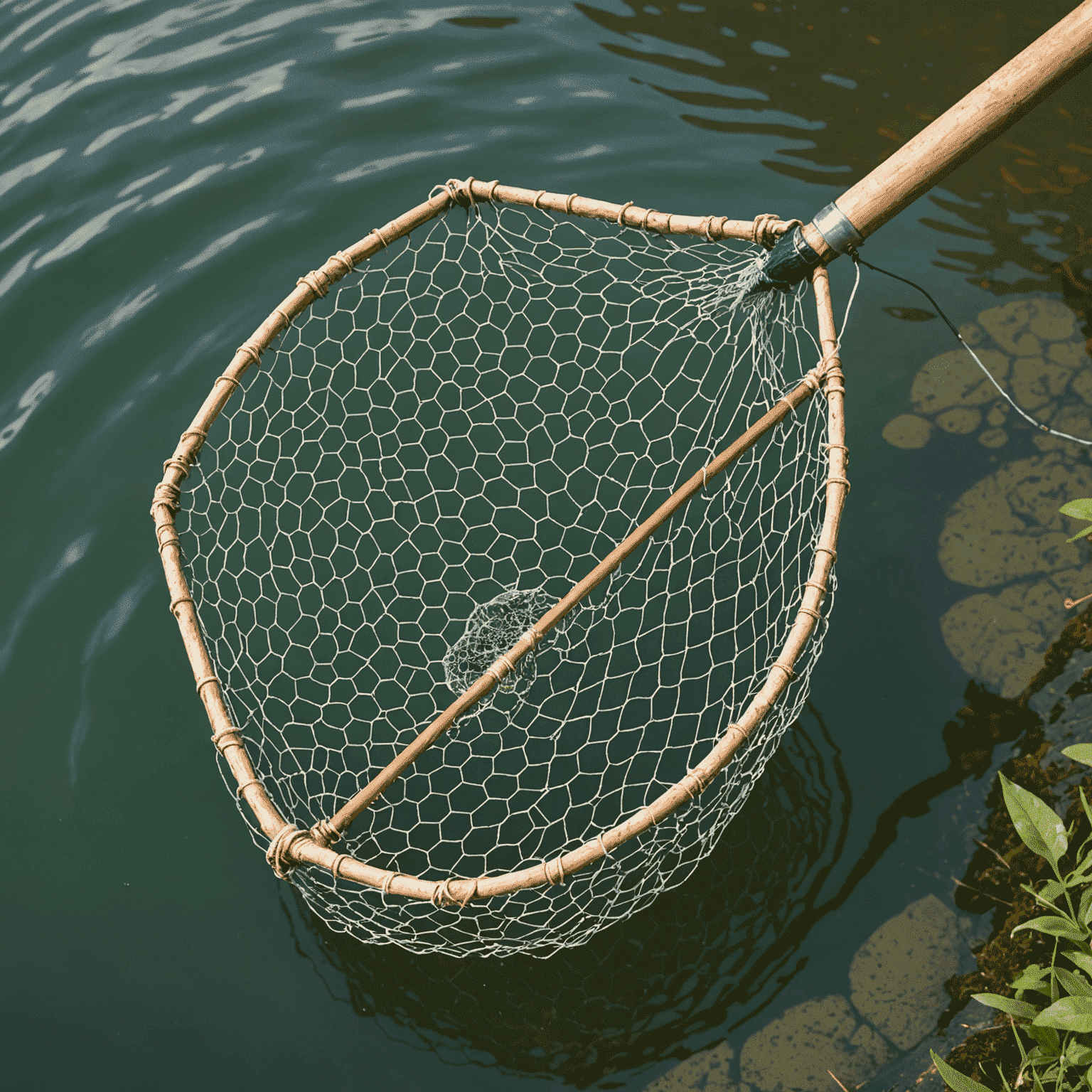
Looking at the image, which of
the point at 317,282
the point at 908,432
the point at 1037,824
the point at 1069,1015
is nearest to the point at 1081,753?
the point at 1037,824

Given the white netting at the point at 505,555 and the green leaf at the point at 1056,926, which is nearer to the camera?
the green leaf at the point at 1056,926

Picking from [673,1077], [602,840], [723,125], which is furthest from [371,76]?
[673,1077]

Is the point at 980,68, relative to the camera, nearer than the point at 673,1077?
No

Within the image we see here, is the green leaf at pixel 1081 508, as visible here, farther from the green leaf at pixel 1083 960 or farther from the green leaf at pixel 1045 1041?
the green leaf at pixel 1045 1041

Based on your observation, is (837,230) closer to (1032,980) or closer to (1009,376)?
(1009,376)

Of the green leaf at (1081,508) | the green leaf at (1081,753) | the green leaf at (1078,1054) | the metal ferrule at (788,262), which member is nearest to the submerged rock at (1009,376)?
the green leaf at (1081,508)

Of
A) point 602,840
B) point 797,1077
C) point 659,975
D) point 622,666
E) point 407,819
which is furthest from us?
point 622,666

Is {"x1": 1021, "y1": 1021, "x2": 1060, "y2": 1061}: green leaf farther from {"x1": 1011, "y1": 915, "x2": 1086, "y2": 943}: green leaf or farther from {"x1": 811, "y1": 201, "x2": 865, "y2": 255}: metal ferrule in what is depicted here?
{"x1": 811, "y1": 201, "x2": 865, "y2": 255}: metal ferrule

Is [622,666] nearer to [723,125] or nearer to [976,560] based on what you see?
[976,560]
